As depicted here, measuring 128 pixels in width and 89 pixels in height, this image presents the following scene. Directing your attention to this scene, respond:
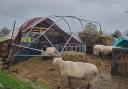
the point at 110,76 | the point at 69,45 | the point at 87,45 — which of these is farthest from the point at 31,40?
the point at 110,76

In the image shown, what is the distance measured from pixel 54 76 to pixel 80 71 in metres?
2.29

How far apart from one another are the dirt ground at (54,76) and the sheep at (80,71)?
1.06 ft

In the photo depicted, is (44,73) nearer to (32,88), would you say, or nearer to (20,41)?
(32,88)

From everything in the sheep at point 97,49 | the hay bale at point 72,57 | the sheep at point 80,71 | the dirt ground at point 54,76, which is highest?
the sheep at point 97,49

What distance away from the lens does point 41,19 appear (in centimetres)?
1734

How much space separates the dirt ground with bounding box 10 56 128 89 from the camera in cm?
1061

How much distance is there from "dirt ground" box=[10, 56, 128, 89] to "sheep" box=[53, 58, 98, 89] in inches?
12.7

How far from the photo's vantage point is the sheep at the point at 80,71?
9609 millimetres

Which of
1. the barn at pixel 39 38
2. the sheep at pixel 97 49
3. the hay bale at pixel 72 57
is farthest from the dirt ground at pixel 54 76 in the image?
the sheep at pixel 97 49

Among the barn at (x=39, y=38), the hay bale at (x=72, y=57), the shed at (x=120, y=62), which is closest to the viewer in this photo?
the shed at (x=120, y=62)

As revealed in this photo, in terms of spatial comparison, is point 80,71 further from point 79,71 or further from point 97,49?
point 97,49

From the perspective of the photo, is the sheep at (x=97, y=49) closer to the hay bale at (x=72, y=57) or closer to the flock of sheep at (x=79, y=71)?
the hay bale at (x=72, y=57)

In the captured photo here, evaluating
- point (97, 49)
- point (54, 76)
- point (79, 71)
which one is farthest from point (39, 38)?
point (79, 71)

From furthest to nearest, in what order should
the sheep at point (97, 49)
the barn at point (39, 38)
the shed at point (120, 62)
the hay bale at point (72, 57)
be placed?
the sheep at point (97, 49)
the barn at point (39, 38)
the hay bale at point (72, 57)
the shed at point (120, 62)
